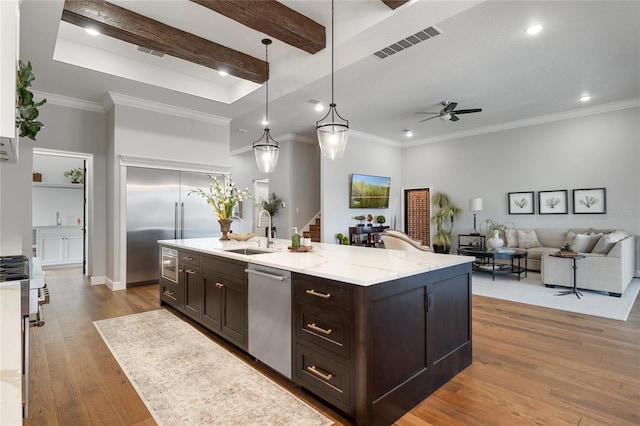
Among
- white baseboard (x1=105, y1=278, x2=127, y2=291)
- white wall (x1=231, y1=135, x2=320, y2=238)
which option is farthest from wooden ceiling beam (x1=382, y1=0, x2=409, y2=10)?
white wall (x1=231, y1=135, x2=320, y2=238)

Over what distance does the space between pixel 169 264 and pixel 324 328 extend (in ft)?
9.40

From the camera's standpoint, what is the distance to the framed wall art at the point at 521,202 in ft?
24.5

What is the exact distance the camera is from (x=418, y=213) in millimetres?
9875

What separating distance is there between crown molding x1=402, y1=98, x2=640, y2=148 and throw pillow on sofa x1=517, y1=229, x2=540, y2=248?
7.99 feet

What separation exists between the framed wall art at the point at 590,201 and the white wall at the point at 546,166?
9 cm

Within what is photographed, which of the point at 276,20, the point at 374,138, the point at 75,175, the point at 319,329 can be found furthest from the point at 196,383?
the point at 374,138

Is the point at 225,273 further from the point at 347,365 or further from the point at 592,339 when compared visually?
the point at 592,339

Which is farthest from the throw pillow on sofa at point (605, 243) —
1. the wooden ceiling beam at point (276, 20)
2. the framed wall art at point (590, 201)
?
the wooden ceiling beam at point (276, 20)

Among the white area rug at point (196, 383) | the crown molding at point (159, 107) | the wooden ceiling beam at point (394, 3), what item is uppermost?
the wooden ceiling beam at point (394, 3)

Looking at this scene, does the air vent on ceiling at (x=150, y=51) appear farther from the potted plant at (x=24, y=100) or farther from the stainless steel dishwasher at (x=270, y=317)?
the stainless steel dishwasher at (x=270, y=317)

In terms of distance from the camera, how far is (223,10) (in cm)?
309

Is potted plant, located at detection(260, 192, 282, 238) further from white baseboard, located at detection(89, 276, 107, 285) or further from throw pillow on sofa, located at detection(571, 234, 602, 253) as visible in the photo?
throw pillow on sofa, located at detection(571, 234, 602, 253)

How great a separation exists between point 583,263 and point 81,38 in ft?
25.7

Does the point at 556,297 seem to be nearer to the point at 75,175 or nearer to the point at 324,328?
the point at 324,328
